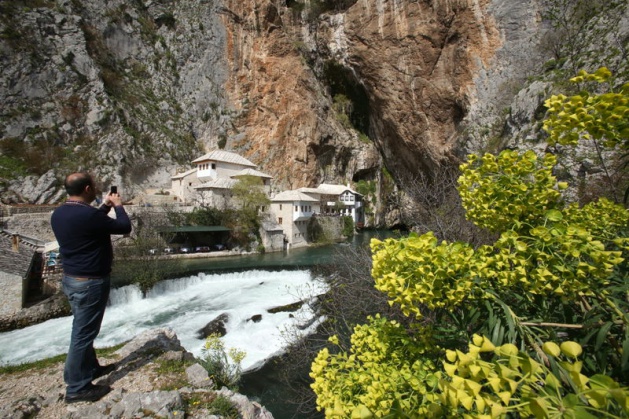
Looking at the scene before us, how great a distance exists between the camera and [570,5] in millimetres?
18422

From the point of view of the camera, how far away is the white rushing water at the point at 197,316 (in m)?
8.52

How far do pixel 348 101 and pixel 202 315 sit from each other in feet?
132

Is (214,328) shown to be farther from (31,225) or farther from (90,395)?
(31,225)

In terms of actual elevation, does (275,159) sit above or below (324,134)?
below

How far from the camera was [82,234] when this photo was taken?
2.90 metres

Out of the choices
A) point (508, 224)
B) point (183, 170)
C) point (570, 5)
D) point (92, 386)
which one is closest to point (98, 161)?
point (183, 170)

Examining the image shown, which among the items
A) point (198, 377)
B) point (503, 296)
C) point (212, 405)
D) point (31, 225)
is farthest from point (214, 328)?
point (31, 225)

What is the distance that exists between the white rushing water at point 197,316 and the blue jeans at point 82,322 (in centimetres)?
497

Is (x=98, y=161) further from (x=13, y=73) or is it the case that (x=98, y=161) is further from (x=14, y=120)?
(x=13, y=73)

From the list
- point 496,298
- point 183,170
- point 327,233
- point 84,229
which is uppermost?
point 183,170

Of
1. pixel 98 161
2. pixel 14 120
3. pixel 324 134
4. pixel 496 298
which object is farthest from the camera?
pixel 324 134

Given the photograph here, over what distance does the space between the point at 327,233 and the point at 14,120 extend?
30926 mm

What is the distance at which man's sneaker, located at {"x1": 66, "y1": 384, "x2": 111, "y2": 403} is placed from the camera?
315 cm

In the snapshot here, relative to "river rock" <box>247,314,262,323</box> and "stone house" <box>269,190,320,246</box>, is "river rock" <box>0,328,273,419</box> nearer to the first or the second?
"river rock" <box>247,314,262,323</box>
